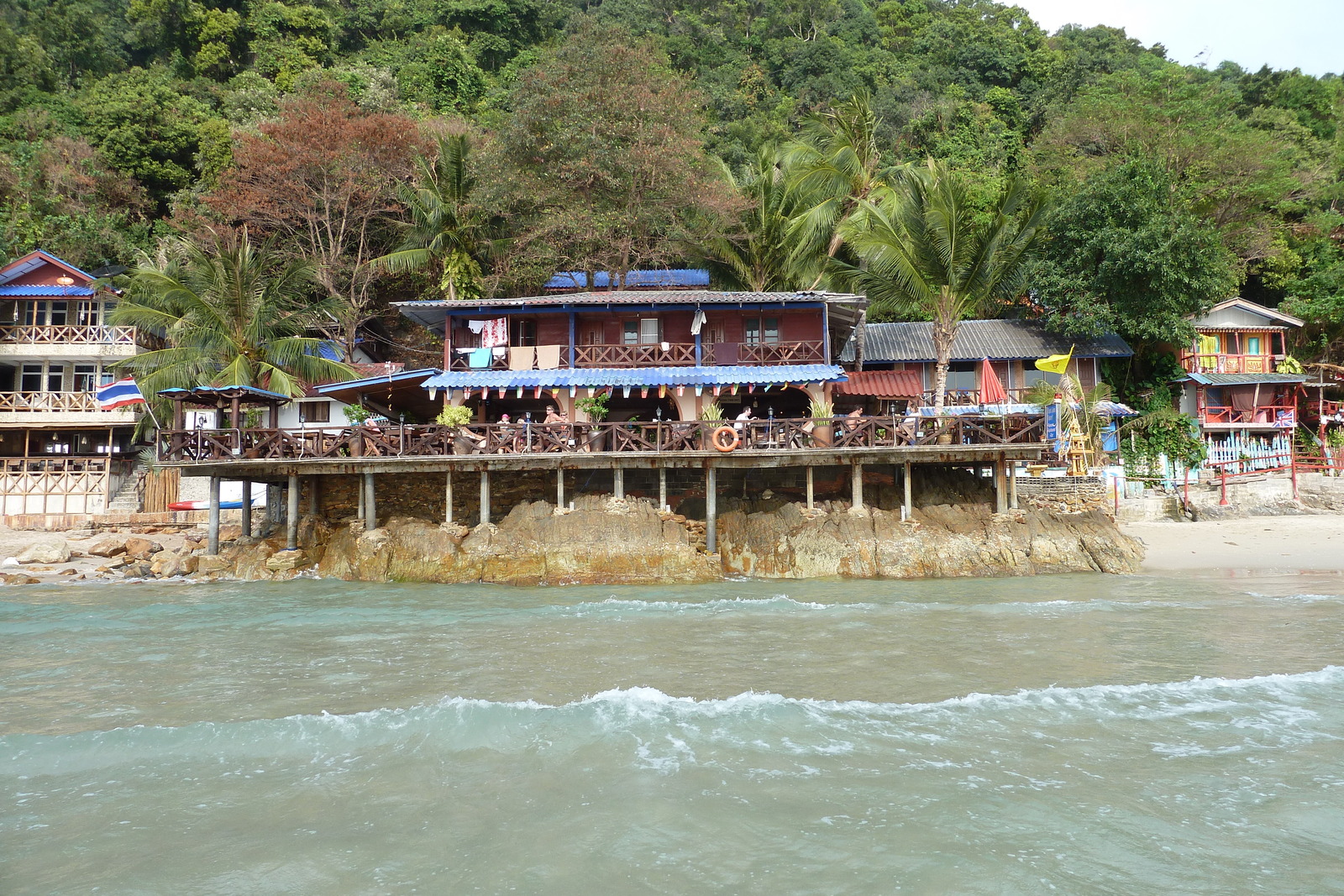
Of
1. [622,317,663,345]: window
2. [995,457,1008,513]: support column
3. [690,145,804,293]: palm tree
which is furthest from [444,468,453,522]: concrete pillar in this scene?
[690,145,804,293]: palm tree

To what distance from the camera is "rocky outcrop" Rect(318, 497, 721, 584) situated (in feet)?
63.2

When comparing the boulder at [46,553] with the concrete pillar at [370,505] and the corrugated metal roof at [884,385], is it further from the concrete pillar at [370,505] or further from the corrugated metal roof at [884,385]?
the corrugated metal roof at [884,385]

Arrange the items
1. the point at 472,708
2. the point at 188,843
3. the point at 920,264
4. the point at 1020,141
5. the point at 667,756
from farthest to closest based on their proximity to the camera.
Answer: the point at 1020,141, the point at 920,264, the point at 472,708, the point at 667,756, the point at 188,843

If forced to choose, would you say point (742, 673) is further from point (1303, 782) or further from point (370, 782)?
point (1303, 782)

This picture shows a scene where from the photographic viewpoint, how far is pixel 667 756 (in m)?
8.09

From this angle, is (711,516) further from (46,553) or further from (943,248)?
(46,553)

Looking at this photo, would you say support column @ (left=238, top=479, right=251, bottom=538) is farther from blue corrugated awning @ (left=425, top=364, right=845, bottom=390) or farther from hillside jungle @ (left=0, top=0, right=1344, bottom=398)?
hillside jungle @ (left=0, top=0, right=1344, bottom=398)

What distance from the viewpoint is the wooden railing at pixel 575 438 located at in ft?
65.1

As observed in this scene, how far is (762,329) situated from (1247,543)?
45.8ft

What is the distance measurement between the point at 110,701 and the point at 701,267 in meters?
24.8

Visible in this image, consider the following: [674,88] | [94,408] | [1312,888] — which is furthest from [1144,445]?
[94,408]

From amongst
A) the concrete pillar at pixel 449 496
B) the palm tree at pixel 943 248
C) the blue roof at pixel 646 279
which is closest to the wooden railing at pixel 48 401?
the blue roof at pixel 646 279

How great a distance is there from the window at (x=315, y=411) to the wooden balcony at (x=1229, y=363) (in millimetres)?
29989

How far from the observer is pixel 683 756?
8.10m
